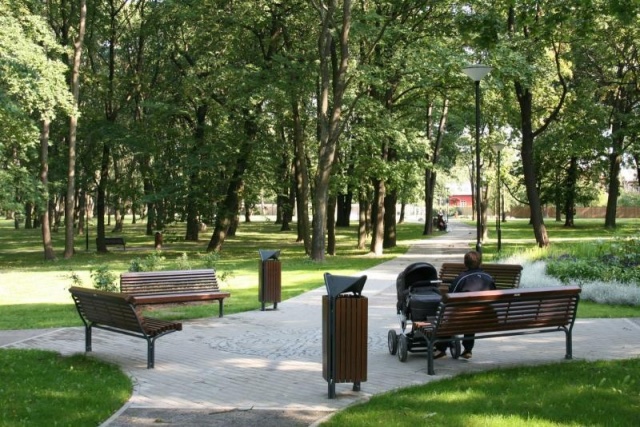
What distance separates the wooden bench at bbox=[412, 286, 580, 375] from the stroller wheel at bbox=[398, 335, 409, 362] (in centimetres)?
18

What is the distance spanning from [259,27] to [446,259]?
458 inches

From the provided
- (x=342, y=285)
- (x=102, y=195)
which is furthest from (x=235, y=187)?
(x=342, y=285)

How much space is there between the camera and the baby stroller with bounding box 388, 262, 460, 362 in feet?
27.1

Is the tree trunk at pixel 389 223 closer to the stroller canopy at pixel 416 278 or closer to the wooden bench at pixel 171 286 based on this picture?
the wooden bench at pixel 171 286

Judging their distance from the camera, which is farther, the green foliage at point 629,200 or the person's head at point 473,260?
the green foliage at point 629,200

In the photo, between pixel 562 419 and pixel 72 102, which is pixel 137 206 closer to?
pixel 72 102

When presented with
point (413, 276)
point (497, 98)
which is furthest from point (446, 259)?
point (413, 276)

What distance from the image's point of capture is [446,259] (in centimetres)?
2466

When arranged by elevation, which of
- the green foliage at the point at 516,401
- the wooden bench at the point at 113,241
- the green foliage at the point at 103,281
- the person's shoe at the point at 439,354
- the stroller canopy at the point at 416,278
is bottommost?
the person's shoe at the point at 439,354

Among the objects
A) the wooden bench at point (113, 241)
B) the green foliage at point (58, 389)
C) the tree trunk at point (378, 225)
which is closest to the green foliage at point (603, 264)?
the green foliage at point (58, 389)

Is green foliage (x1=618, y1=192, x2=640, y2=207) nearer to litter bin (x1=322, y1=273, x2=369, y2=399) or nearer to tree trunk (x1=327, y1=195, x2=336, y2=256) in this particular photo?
tree trunk (x1=327, y1=195, x2=336, y2=256)

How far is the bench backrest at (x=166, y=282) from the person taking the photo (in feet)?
37.8

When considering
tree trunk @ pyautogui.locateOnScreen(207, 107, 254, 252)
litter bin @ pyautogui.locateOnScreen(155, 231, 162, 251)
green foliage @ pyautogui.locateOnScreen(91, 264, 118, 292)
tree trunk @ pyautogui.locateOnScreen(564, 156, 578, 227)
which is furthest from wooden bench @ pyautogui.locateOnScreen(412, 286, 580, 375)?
tree trunk @ pyautogui.locateOnScreen(564, 156, 578, 227)

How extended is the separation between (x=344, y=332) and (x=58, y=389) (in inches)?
112
